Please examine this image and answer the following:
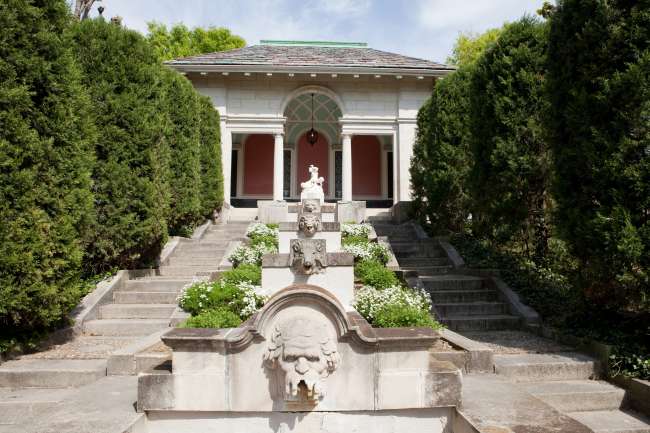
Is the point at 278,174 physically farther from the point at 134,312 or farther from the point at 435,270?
the point at 134,312

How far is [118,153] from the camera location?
845 cm

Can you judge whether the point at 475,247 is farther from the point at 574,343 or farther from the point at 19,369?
the point at 19,369

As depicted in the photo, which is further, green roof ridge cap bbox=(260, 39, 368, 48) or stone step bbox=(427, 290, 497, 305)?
green roof ridge cap bbox=(260, 39, 368, 48)

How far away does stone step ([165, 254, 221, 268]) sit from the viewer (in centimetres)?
1045

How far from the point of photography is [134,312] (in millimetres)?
7895

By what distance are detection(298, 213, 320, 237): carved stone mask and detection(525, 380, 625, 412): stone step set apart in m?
4.43

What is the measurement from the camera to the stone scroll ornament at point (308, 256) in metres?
6.44

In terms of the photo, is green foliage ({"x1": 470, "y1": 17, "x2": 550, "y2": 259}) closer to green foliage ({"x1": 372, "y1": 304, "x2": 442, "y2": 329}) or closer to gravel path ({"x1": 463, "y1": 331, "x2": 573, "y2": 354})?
gravel path ({"x1": 463, "y1": 331, "x2": 573, "y2": 354})

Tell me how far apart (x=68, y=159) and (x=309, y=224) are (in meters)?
4.01

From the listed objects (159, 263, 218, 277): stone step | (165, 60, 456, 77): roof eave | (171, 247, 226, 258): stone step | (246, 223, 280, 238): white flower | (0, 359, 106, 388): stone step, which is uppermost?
(165, 60, 456, 77): roof eave

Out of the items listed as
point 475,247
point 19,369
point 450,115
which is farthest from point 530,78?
point 19,369

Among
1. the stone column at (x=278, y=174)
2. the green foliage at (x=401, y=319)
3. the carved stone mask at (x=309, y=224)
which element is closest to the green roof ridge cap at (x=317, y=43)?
the stone column at (x=278, y=174)

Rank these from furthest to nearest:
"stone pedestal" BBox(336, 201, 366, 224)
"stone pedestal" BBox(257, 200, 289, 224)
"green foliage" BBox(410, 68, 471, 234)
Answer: "stone pedestal" BBox(257, 200, 289, 224), "stone pedestal" BBox(336, 201, 366, 224), "green foliage" BBox(410, 68, 471, 234)

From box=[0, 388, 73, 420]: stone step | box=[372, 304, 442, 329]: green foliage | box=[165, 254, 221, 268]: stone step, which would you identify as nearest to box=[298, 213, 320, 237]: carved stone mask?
box=[372, 304, 442, 329]: green foliage
